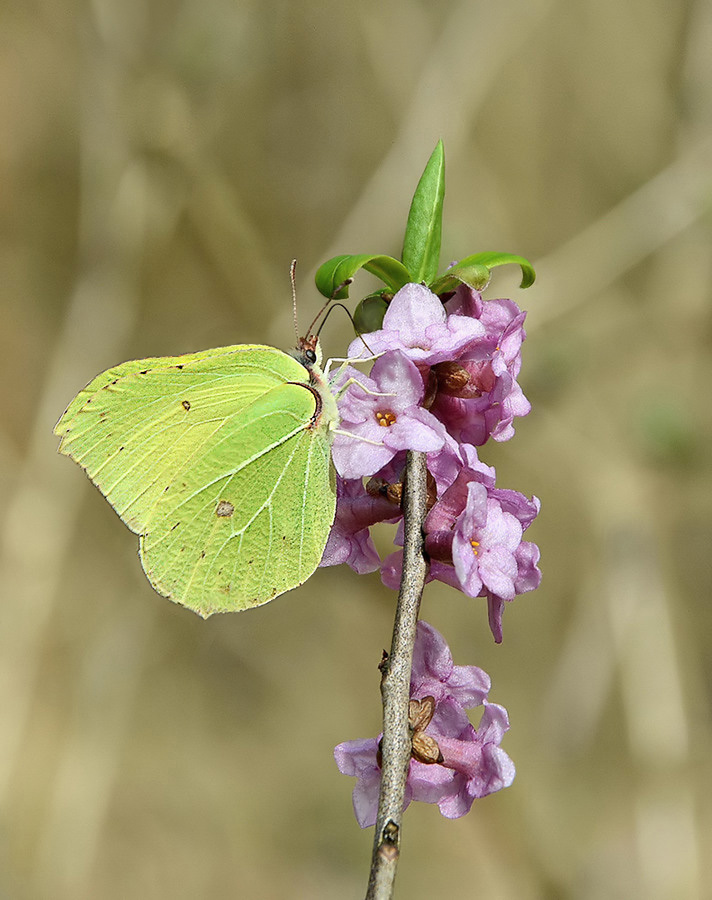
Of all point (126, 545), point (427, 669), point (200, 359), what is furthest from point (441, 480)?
point (126, 545)

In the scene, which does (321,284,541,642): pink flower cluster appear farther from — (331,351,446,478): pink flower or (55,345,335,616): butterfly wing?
(55,345,335,616): butterfly wing

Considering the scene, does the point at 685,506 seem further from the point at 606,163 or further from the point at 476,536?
the point at 476,536

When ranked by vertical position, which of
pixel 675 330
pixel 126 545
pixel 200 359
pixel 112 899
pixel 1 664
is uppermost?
pixel 675 330

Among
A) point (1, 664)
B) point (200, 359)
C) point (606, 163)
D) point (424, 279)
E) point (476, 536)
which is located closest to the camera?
point (476, 536)

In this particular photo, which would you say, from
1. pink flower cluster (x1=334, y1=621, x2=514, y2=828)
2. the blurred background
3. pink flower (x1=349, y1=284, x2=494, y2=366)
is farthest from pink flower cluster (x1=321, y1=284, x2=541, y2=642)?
the blurred background

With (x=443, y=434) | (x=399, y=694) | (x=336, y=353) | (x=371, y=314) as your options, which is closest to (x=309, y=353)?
(x=371, y=314)
